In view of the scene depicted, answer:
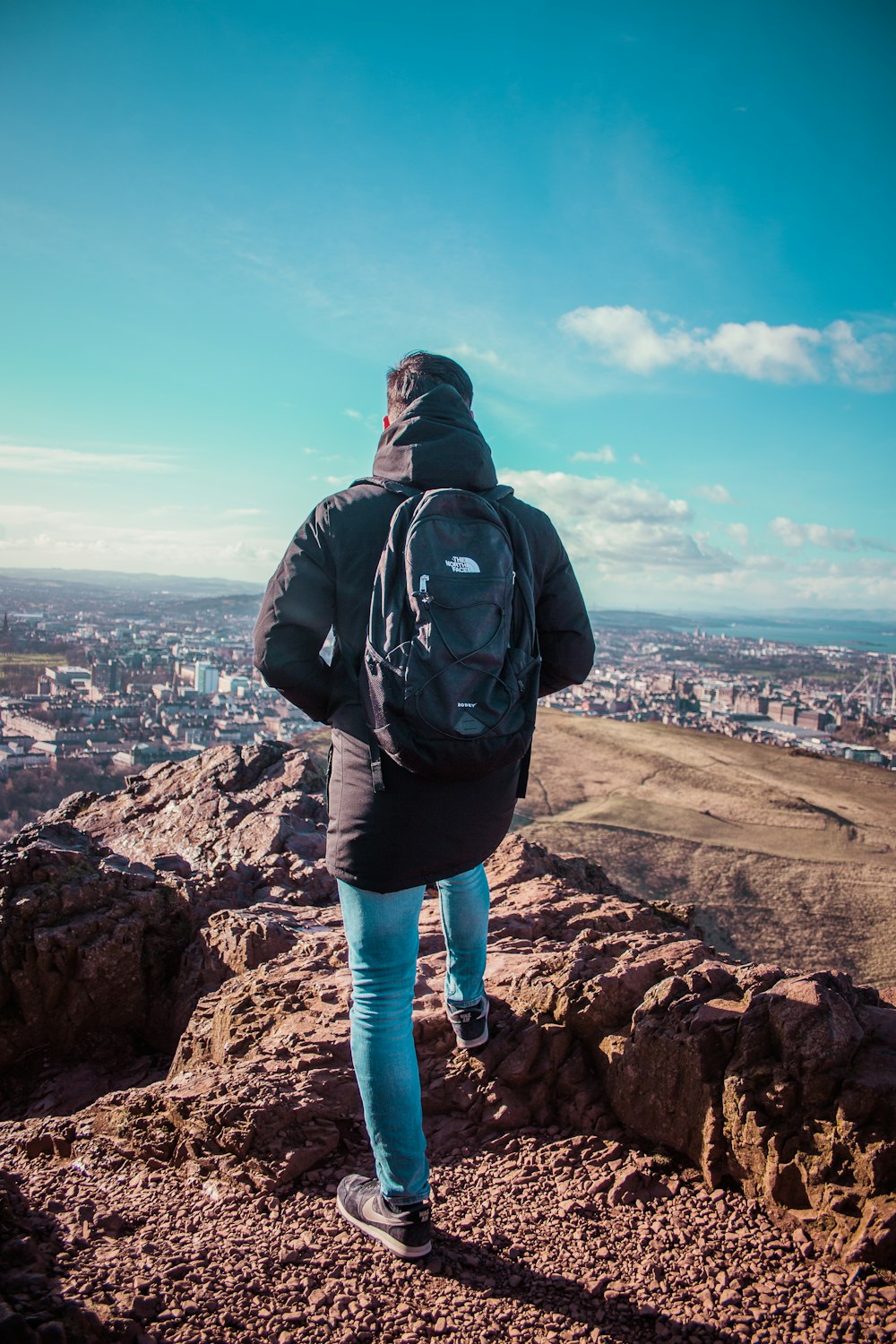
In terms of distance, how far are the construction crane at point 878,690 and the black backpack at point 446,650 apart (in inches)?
1562

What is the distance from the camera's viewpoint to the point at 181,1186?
278cm

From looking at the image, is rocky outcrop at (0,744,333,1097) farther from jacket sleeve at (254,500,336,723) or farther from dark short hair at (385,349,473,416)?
dark short hair at (385,349,473,416)

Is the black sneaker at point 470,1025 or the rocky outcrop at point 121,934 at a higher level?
the black sneaker at point 470,1025

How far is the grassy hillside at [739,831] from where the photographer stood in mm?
9438

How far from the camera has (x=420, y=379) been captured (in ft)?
8.45

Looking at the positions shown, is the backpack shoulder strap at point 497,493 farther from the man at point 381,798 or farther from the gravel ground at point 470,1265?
the gravel ground at point 470,1265

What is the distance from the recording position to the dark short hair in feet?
8.45

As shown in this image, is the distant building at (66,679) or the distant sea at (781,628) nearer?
the distant building at (66,679)

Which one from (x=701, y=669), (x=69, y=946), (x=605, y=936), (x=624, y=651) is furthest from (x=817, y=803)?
(x=624, y=651)

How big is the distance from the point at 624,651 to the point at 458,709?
71.9 meters

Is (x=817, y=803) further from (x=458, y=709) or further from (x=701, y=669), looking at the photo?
(x=701, y=669)

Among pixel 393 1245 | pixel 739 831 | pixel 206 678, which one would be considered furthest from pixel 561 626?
pixel 206 678

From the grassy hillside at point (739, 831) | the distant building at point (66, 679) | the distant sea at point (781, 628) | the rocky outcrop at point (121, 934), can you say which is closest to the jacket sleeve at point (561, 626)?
the rocky outcrop at point (121, 934)

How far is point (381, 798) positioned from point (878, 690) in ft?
179
